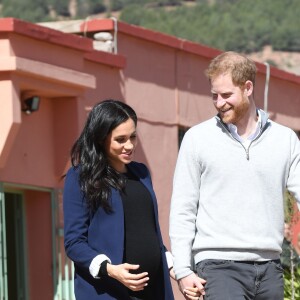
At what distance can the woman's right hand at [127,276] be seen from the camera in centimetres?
665

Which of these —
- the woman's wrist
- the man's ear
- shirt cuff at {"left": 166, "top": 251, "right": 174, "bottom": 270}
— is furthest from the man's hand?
the man's ear

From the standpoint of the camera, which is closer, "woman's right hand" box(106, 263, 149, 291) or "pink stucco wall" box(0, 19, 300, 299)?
"woman's right hand" box(106, 263, 149, 291)

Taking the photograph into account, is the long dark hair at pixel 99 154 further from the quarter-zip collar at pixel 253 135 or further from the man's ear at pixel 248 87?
the man's ear at pixel 248 87

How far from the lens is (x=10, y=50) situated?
40.7ft

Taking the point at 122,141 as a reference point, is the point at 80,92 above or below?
above

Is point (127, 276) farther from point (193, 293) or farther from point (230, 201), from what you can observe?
point (230, 201)

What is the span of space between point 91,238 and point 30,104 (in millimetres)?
6398

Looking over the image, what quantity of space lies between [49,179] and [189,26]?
46025mm

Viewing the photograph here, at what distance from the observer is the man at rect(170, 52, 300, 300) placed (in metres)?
6.96

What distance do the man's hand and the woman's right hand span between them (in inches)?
12.3

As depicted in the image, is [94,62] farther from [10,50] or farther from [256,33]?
[256,33]

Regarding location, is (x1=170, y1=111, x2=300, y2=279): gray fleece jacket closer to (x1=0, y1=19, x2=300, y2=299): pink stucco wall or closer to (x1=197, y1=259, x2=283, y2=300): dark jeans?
(x1=197, y1=259, x2=283, y2=300): dark jeans

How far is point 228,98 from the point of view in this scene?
7066 mm

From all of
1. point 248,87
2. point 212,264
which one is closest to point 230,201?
point 212,264
